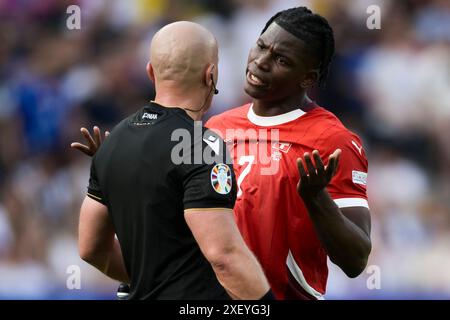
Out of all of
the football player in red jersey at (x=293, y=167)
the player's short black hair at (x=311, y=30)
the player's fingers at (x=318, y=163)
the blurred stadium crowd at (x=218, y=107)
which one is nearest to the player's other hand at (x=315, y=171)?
the player's fingers at (x=318, y=163)

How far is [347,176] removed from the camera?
4020mm

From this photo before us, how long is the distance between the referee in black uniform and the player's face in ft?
2.15

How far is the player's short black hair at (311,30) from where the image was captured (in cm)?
420

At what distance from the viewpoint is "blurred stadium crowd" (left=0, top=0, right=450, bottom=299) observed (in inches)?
289

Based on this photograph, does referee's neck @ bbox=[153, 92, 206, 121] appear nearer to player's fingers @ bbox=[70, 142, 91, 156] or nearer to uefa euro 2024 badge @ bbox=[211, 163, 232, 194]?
uefa euro 2024 badge @ bbox=[211, 163, 232, 194]

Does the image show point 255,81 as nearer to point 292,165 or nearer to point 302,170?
point 292,165

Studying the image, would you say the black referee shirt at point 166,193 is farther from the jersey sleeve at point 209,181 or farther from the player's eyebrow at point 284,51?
the player's eyebrow at point 284,51

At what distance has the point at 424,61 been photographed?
7754 mm

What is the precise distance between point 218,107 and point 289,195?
12.7 feet

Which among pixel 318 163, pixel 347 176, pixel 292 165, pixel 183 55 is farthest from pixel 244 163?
pixel 183 55

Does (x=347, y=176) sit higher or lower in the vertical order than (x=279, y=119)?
lower

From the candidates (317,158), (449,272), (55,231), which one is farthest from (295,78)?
(55,231)

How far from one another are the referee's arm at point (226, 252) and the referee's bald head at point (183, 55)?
0.57 metres
